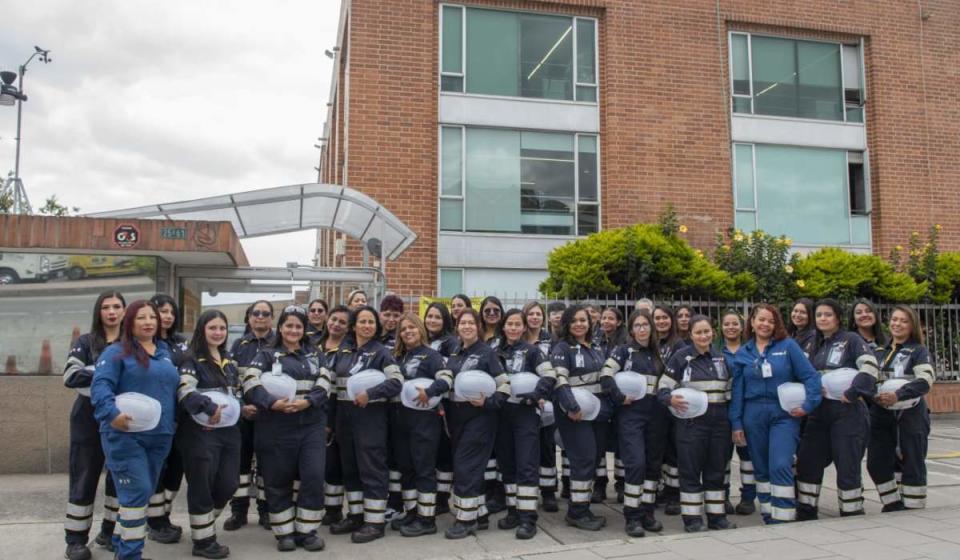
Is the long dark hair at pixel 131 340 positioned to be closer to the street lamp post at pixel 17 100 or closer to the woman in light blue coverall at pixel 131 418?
the woman in light blue coverall at pixel 131 418

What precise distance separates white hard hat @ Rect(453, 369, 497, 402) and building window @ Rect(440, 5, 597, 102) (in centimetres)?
944

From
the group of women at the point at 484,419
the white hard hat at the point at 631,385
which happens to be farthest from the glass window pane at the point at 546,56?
the white hard hat at the point at 631,385

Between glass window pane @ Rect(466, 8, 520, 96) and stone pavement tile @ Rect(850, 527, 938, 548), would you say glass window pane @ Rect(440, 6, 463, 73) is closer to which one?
glass window pane @ Rect(466, 8, 520, 96)

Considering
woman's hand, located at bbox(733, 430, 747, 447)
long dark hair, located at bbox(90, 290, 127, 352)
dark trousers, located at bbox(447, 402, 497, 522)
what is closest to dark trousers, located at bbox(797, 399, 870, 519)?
woman's hand, located at bbox(733, 430, 747, 447)

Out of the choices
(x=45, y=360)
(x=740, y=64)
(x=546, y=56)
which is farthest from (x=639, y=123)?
(x=45, y=360)

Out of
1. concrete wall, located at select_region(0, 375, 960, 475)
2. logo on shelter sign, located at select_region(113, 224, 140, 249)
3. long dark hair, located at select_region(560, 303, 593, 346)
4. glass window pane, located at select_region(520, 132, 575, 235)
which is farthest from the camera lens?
glass window pane, located at select_region(520, 132, 575, 235)

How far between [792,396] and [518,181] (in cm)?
910

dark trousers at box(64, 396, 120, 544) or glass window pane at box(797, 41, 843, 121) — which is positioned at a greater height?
glass window pane at box(797, 41, 843, 121)

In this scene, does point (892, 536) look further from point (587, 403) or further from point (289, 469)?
point (289, 469)

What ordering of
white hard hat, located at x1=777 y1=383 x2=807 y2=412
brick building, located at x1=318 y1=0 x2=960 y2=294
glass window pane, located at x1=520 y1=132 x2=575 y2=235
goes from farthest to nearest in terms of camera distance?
glass window pane, located at x1=520 y1=132 x2=575 y2=235 → brick building, located at x1=318 y1=0 x2=960 y2=294 → white hard hat, located at x1=777 y1=383 x2=807 y2=412

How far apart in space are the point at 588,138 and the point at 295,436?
1058 centimetres

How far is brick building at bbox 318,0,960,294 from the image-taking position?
14016 mm

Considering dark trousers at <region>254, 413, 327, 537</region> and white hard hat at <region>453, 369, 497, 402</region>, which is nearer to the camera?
dark trousers at <region>254, 413, 327, 537</region>

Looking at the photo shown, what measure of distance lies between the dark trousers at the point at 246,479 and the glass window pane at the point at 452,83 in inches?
367
